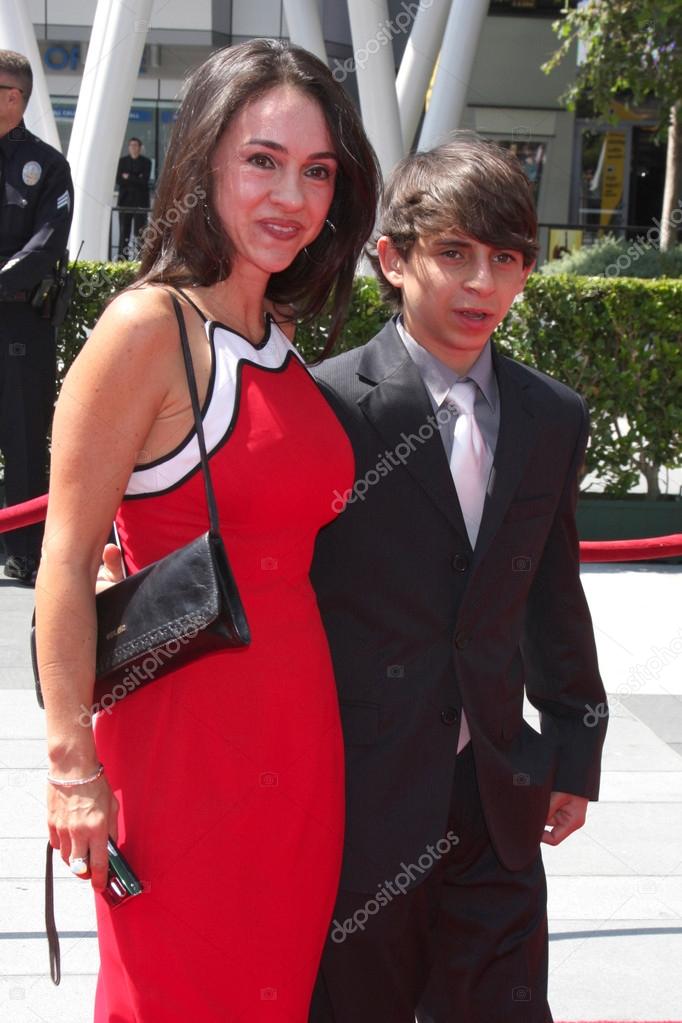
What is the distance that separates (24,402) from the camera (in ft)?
23.5

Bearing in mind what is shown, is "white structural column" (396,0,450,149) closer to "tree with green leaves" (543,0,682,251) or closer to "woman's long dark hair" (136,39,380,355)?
"tree with green leaves" (543,0,682,251)

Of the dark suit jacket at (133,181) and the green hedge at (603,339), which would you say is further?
the dark suit jacket at (133,181)

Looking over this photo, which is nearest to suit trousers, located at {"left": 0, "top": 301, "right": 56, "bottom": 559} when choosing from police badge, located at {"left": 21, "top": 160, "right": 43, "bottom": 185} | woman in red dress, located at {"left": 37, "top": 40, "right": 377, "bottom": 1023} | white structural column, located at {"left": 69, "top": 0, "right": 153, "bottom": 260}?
police badge, located at {"left": 21, "top": 160, "right": 43, "bottom": 185}

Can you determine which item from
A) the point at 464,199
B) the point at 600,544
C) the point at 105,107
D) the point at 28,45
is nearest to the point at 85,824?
the point at 464,199

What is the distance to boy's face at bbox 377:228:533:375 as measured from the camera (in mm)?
2518

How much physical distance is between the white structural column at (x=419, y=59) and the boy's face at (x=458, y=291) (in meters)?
11.6

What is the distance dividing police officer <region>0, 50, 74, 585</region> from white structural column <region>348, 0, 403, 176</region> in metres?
5.40

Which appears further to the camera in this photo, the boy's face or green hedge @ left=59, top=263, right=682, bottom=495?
green hedge @ left=59, top=263, right=682, bottom=495

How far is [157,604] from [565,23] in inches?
543

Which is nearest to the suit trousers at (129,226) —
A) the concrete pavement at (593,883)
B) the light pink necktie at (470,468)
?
the concrete pavement at (593,883)

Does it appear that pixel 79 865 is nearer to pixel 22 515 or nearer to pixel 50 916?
pixel 50 916

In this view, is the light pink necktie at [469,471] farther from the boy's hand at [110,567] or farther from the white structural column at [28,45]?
the white structural column at [28,45]

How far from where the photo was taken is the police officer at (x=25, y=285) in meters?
6.75

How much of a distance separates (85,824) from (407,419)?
3.00ft
